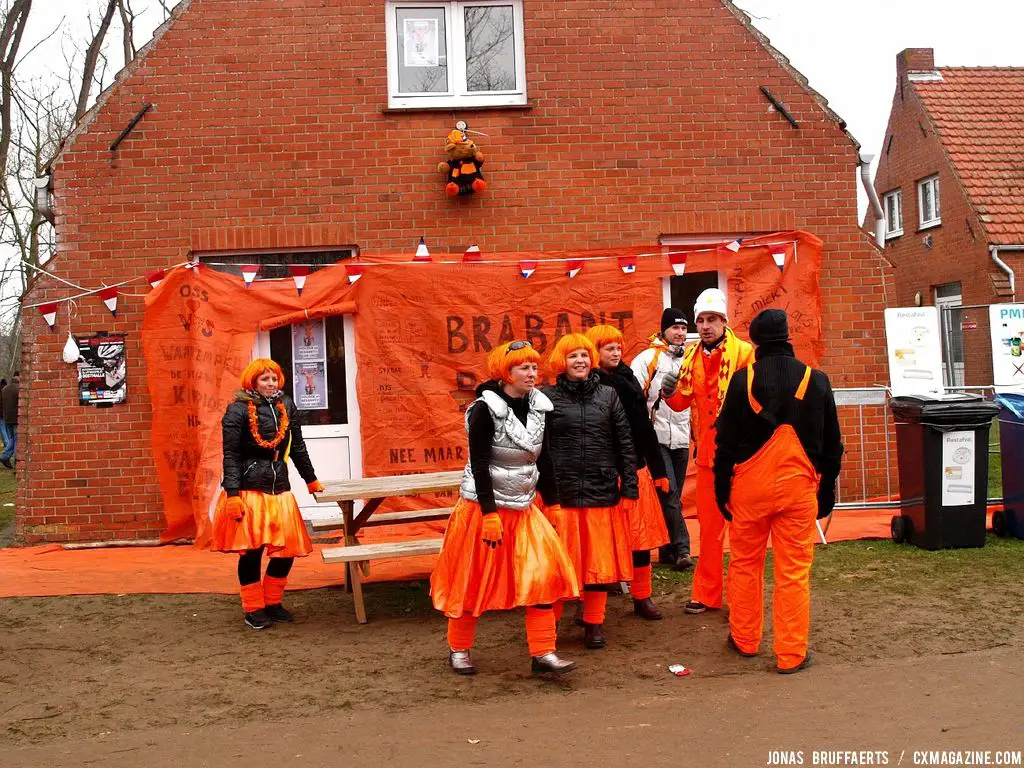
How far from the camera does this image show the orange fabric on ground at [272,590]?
6.89 meters

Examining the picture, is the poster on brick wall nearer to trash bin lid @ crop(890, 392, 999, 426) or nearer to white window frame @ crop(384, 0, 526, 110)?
trash bin lid @ crop(890, 392, 999, 426)

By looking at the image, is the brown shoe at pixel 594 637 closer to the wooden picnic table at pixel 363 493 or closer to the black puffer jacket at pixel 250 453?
the wooden picnic table at pixel 363 493

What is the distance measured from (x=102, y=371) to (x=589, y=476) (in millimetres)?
5806

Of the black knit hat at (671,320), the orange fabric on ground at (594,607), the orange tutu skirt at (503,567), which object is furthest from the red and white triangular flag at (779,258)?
the orange tutu skirt at (503,567)

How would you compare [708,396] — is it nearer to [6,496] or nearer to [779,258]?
[779,258]

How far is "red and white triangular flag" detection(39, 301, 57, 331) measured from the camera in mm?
9594

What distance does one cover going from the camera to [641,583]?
6.44 m

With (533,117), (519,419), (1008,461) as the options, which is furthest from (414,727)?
(533,117)

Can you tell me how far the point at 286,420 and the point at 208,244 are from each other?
3.58 metres

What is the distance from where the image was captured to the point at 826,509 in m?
5.48

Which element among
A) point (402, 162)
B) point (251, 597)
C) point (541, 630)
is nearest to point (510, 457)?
point (541, 630)

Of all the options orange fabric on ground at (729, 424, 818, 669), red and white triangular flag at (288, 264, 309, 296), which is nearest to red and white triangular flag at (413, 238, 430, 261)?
red and white triangular flag at (288, 264, 309, 296)

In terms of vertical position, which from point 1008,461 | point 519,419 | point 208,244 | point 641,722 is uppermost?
point 208,244

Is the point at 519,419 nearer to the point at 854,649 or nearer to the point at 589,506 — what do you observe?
the point at 589,506
